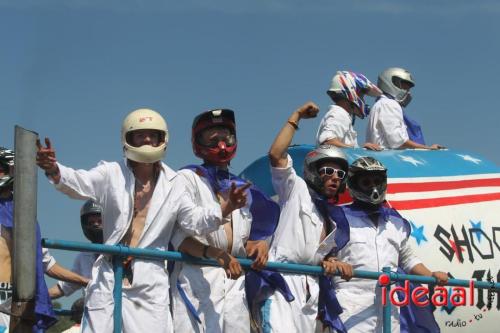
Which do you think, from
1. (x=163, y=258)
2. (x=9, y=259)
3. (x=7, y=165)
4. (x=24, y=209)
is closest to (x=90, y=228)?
(x=7, y=165)

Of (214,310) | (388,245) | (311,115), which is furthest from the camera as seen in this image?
(388,245)

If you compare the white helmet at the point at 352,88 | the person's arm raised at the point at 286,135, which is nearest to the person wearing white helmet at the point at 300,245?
the person's arm raised at the point at 286,135

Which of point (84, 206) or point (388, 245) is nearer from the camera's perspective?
point (388, 245)

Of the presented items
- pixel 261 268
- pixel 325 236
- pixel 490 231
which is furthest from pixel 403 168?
pixel 261 268

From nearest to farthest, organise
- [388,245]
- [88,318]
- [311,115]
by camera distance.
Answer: [88,318]
[311,115]
[388,245]

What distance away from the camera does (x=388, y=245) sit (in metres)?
11.4

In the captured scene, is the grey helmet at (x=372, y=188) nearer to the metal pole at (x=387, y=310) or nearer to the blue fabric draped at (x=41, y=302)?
the metal pole at (x=387, y=310)

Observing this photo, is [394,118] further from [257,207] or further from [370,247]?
[257,207]

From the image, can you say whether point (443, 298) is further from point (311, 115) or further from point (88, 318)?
point (88, 318)

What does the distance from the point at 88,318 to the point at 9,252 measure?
1293mm

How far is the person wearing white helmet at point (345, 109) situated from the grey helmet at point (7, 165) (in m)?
4.23

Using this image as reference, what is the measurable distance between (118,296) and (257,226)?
1770 millimetres

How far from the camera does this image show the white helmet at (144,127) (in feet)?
31.5

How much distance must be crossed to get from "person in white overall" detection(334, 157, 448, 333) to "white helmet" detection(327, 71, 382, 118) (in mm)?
2565
